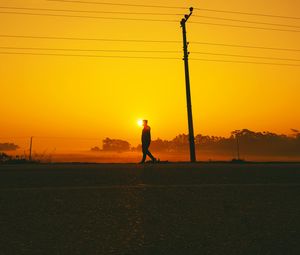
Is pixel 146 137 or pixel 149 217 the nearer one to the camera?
pixel 149 217

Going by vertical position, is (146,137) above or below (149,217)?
above

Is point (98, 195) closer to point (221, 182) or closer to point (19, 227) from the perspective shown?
point (19, 227)

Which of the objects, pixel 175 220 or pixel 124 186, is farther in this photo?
pixel 124 186

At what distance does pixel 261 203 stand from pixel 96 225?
8.87 ft

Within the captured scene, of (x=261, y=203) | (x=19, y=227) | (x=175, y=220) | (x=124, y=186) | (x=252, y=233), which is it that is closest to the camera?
(x=252, y=233)

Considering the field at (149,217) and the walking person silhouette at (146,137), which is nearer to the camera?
the field at (149,217)

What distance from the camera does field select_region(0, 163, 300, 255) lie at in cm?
366

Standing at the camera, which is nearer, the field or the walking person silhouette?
the field

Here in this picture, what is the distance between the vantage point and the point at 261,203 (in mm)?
5973

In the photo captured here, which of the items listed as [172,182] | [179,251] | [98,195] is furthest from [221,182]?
[179,251]

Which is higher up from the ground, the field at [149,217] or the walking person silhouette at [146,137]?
the walking person silhouette at [146,137]

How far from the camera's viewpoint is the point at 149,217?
496 centimetres

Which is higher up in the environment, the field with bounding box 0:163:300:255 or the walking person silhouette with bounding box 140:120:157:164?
the walking person silhouette with bounding box 140:120:157:164

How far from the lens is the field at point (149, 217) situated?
3.66m
